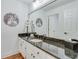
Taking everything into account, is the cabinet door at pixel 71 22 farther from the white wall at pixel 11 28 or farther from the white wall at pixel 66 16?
the white wall at pixel 11 28

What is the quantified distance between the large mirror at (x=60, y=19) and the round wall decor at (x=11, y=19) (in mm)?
1606

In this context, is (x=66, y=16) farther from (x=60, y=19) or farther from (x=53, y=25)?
(x=53, y=25)

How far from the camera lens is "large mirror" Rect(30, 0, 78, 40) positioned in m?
1.66

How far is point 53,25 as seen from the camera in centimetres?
220

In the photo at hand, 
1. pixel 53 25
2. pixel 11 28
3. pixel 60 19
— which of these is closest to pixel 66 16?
pixel 60 19

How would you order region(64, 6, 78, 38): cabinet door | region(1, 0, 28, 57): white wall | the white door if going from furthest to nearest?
region(1, 0, 28, 57): white wall
the white door
region(64, 6, 78, 38): cabinet door

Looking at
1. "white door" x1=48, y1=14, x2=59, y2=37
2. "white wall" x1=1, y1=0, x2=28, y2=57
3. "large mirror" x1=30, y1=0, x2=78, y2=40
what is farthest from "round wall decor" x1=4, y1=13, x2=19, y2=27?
"white door" x1=48, y1=14, x2=59, y2=37

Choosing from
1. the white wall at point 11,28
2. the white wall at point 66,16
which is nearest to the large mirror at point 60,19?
the white wall at point 66,16

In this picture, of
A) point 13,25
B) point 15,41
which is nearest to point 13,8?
point 13,25

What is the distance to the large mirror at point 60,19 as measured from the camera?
5.44 ft

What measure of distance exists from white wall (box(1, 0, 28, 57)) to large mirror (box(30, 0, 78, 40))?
159 centimetres

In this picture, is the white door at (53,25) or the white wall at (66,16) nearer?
the white wall at (66,16)

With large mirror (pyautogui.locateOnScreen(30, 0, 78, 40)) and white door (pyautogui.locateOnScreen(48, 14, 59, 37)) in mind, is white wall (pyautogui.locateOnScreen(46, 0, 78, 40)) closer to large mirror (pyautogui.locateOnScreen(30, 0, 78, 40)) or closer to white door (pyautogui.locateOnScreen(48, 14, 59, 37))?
large mirror (pyautogui.locateOnScreen(30, 0, 78, 40))

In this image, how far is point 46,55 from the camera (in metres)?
1.37
